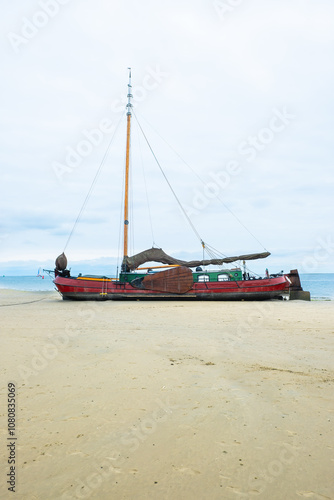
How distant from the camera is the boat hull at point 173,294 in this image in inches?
971

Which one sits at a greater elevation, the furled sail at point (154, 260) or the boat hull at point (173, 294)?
the furled sail at point (154, 260)

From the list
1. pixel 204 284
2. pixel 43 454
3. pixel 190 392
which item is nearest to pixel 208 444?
pixel 190 392

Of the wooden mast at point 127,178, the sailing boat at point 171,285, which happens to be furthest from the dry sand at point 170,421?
the wooden mast at point 127,178

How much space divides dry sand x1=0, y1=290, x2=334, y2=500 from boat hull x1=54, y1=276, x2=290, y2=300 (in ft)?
55.7

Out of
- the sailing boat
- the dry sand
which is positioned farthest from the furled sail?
the dry sand

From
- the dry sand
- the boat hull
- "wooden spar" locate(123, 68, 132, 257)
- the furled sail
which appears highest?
"wooden spar" locate(123, 68, 132, 257)

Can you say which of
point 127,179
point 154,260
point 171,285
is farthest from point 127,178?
point 171,285

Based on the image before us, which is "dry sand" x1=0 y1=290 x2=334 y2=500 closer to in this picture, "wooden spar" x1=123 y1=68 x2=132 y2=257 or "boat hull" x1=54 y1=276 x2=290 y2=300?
"boat hull" x1=54 y1=276 x2=290 y2=300

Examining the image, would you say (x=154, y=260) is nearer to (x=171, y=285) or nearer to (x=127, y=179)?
(x=171, y=285)

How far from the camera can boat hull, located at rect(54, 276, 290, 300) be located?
24656 millimetres

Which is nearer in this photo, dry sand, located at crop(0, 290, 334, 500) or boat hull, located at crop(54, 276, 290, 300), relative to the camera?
dry sand, located at crop(0, 290, 334, 500)

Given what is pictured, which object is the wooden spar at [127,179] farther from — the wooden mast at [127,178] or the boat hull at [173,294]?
the boat hull at [173,294]

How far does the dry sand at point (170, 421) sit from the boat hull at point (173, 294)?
17.0m

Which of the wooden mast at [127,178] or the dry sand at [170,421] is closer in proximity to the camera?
the dry sand at [170,421]
